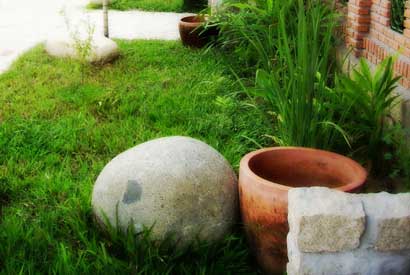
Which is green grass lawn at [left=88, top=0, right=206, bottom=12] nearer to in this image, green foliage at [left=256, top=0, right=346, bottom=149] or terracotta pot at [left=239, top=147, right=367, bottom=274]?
green foliage at [left=256, top=0, right=346, bottom=149]

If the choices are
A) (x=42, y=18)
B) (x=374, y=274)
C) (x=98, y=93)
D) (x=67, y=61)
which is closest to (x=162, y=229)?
(x=374, y=274)

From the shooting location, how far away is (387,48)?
4867 millimetres

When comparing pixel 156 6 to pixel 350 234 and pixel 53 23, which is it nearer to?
pixel 53 23

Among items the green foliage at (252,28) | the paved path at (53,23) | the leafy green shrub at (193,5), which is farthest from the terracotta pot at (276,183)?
the leafy green shrub at (193,5)

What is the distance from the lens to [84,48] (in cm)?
695

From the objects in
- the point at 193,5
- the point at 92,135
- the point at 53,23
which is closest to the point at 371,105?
the point at 92,135

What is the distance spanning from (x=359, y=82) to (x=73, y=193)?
6.61 ft

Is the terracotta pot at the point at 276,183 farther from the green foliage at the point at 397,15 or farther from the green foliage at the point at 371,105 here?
the green foliage at the point at 397,15

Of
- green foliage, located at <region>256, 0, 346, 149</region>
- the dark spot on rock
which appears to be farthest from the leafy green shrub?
the dark spot on rock

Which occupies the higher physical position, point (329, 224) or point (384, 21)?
point (384, 21)

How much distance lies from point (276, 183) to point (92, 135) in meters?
2.03

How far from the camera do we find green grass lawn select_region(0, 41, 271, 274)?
332 centimetres

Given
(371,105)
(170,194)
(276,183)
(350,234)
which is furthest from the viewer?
(371,105)

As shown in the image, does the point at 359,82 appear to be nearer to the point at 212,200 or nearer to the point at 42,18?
the point at 212,200
